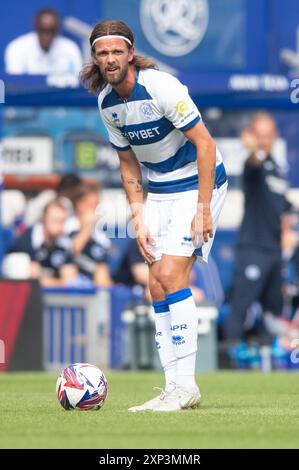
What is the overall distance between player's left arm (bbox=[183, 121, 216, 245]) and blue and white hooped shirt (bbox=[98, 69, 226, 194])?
7cm

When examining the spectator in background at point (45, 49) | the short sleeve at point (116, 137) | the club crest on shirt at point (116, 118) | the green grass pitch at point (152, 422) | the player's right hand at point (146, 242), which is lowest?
the green grass pitch at point (152, 422)

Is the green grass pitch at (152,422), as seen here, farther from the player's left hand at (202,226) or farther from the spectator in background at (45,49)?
the spectator in background at (45,49)

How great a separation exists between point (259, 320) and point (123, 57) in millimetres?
8604

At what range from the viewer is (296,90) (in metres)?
15.1

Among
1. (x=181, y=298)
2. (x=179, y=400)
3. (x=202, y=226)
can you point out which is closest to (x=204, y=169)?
(x=202, y=226)

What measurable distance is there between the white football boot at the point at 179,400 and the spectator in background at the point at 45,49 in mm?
9992

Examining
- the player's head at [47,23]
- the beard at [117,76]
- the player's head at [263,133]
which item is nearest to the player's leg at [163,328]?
the beard at [117,76]

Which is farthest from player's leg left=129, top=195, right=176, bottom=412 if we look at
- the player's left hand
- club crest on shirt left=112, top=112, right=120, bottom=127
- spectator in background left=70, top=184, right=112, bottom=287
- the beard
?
spectator in background left=70, top=184, right=112, bottom=287

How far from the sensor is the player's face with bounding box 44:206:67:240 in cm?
1652

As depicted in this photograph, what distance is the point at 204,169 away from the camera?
8.27 metres

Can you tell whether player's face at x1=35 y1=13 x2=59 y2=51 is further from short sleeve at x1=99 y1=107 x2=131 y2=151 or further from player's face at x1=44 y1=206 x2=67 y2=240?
short sleeve at x1=99 y1=107 x2=131 y2=151

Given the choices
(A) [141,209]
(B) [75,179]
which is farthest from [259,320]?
(A) [141,209]

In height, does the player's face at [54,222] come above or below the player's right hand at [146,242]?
above

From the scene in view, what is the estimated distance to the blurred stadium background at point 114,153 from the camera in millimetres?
15195
